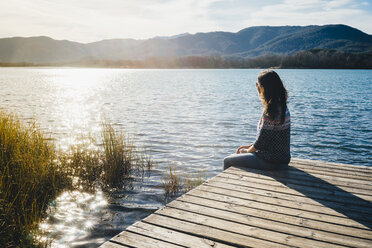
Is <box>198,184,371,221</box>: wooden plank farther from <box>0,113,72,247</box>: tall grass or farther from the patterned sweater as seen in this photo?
<box>0,113,72,247</box>: tall grass

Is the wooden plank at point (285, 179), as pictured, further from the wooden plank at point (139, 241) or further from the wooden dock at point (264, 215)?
the wooden plank at point (139, 241)

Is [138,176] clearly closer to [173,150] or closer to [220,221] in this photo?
[173,150]

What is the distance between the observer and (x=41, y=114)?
1703 cm

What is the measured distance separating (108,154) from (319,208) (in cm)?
464

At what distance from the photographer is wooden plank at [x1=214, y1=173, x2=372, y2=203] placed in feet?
13.2

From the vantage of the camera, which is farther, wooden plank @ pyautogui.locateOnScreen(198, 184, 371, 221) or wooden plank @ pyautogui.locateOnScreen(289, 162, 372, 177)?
wooden plank @ pyautogui.locateOnScreen(289, 162, 372, 177)

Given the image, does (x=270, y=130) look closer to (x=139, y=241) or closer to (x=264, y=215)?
(x=264, y=215)

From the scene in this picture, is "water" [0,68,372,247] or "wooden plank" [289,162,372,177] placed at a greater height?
"wooden plank" [289,162,372,177]

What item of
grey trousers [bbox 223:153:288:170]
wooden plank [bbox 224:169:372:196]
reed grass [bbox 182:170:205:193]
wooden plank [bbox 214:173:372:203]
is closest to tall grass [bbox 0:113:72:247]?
reed grass [bbox 182:170:205:193]

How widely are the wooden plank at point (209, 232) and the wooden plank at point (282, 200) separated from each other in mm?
984

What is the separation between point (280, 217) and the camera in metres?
3.40

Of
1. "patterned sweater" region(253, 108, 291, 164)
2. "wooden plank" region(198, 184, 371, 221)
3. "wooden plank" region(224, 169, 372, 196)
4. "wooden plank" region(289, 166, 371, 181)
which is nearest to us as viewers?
"wooden plank" region(198, 184, 371, 221)

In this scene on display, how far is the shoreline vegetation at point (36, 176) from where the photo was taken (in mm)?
4000

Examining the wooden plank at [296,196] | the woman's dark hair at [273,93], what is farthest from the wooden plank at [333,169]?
the woman's dark hair at [273,93]
